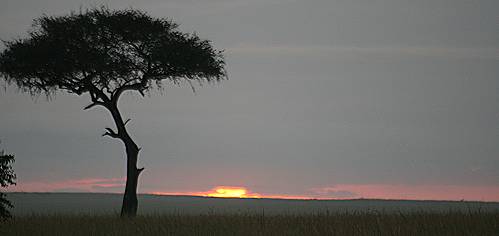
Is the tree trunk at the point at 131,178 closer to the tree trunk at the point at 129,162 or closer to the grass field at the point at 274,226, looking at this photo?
the tree trunk at the point at 129,162

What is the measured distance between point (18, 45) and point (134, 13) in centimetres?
639

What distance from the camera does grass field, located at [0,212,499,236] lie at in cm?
2180

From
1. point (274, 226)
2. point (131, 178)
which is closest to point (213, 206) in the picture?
point (131, 178)

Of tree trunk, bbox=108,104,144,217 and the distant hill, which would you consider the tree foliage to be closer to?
tree trunk, bbox=108,104,144,217

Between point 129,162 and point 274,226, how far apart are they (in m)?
13.5

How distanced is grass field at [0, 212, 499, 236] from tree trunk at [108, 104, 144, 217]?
596 cm

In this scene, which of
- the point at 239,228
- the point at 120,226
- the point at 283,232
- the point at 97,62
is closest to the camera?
the point at 283,232

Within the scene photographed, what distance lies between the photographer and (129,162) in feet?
115

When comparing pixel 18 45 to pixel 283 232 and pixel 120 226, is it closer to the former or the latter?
pixel 120 226

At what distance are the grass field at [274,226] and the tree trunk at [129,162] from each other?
5.96 m

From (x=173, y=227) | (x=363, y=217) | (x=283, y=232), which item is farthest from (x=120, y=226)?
(x=363, y=217)

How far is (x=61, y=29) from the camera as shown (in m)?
35.9

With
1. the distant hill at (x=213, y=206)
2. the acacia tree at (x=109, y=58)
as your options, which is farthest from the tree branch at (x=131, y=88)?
the distant hill at (x=213, y=206)

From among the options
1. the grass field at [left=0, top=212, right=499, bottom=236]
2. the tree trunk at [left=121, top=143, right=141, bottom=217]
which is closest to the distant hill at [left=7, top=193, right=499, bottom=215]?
the tree trunk at [left=121, top=143, right=141, bottom=217]
